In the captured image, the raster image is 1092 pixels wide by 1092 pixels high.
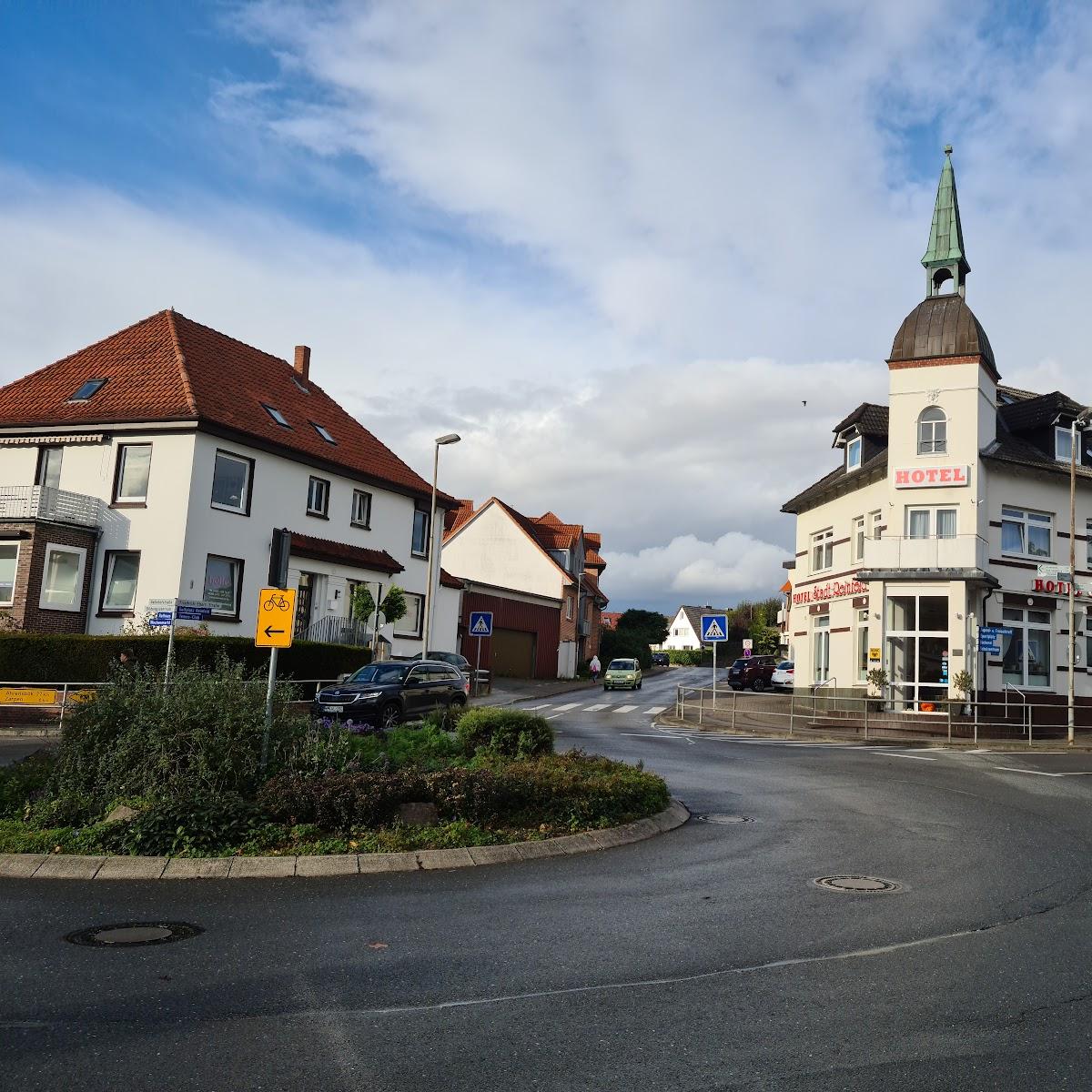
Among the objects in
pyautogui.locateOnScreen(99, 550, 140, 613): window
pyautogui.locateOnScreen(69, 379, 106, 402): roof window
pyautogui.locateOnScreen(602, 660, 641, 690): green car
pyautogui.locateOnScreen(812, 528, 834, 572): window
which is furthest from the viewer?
pyautogui.locateOnScreen(602, 660, 641, 690): green car

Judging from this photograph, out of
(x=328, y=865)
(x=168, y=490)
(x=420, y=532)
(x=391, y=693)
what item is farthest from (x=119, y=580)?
(x=328, y=865)

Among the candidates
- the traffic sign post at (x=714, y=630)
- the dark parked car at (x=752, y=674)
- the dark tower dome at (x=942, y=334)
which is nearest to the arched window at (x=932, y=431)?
the dark tower dome at (x=942, y=334)

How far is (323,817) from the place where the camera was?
9328 mm

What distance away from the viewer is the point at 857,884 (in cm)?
859

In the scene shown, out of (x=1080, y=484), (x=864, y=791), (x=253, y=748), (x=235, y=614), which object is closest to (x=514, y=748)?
(x=253, y=748)

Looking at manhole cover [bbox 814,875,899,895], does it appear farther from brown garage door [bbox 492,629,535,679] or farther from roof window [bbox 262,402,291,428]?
brown garage door [bbox 492,629,535,679]

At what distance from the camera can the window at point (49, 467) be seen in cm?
3094

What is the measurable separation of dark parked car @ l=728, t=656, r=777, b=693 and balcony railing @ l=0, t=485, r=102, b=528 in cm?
3132

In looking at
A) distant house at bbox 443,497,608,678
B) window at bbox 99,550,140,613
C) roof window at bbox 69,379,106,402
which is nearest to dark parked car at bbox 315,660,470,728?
window at bbox 99,550,140,613

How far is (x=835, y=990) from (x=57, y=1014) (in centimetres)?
397

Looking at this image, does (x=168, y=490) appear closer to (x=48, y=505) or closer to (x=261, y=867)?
(x=48, y=505)

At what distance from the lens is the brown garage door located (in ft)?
182

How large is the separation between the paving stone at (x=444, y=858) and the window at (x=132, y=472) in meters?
23.8

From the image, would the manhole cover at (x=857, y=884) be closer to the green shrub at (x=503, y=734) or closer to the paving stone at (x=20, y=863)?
the green shrub at (x=503, y=734)
